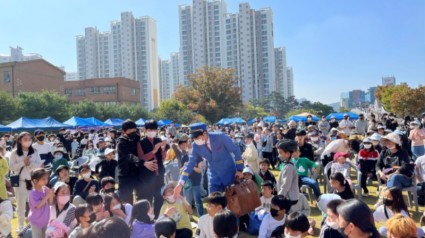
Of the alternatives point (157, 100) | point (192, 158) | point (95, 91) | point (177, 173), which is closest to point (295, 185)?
point (192, 158)

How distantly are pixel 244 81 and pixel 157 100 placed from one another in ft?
94.9

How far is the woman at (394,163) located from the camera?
6.72 m

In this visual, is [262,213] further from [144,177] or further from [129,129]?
[129,129]

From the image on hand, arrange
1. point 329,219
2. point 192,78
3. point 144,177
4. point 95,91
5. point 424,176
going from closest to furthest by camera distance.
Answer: point 329,219 → point 144,177 → point 424,176 → point 192,78 → point 95,91

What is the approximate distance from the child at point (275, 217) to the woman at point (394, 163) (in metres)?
2.89

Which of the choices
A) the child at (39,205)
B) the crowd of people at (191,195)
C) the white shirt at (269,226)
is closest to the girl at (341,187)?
the crowd of people at (191,195)

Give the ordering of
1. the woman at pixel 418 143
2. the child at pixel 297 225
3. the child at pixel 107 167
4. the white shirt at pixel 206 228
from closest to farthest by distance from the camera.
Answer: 1. the child at pixel 297 225
2. the white shirt at pixel 206 228
3. the child at pixel 107 167
4. the woman at pixel 418 143

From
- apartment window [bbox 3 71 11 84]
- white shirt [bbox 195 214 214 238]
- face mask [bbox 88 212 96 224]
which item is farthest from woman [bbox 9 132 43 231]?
apartment window [bbox 3 71 11 84]

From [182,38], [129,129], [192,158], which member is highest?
[182,38]

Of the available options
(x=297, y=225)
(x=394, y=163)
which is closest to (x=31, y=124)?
(x=394, y=163)

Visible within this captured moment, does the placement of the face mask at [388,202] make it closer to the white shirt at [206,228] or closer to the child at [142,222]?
the white shirt at [206,228]

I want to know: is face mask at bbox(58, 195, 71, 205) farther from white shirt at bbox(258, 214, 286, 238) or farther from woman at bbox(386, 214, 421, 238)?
woman at bbox(386, 214, 421, 238)

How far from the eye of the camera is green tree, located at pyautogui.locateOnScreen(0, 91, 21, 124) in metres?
31.0

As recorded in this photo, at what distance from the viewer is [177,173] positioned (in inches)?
338
